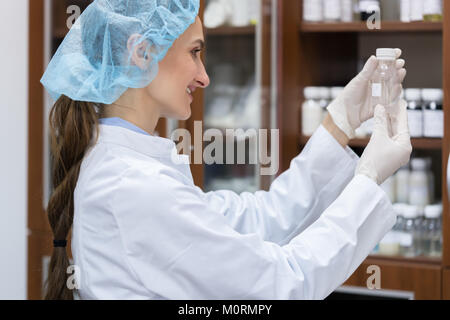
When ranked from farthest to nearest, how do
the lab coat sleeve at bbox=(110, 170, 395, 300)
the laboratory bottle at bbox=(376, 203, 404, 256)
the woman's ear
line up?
the laboratory bottle at bbox=(376, 203, 404, 256) → the woman's ear → the lab coat sleeve at bbox=(110, 170, 395, 300)

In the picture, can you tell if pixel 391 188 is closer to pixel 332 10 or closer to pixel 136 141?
pixel 332 10

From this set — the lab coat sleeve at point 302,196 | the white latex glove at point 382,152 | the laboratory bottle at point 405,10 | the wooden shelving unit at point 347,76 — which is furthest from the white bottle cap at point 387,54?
the laboratory bottle at point 405,10

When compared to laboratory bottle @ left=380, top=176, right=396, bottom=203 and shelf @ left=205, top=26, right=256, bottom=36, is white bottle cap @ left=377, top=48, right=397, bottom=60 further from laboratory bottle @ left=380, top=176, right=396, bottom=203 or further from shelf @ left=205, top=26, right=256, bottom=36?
laboratory bottle @ left=380, top=176, right=396, bottom=203

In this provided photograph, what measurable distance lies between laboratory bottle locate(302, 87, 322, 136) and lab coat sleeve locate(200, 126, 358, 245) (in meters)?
1.11

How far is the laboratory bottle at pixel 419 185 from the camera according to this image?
→ 2.61 metres

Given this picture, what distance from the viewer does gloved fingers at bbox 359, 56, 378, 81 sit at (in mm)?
1591

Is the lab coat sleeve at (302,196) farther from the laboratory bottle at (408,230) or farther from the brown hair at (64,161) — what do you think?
the laboratory bottle at (408,230)

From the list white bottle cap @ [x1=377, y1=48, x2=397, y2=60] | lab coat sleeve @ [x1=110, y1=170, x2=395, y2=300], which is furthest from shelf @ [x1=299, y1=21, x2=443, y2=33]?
lab coat sleeve @ [x1=110, y1=170, x2=395, y2=300]

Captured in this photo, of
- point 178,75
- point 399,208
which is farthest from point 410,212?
point 178,75

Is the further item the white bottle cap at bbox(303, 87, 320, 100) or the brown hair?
the white bottle cap at bbox(303, 87, 320, 100)

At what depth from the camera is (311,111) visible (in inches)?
110

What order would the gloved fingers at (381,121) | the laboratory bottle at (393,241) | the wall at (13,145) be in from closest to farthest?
the gloved fingers at (381,121) → the wall at (13,145) → the laboratory bottle at (393,241)

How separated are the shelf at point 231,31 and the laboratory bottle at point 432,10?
656 millimetres
